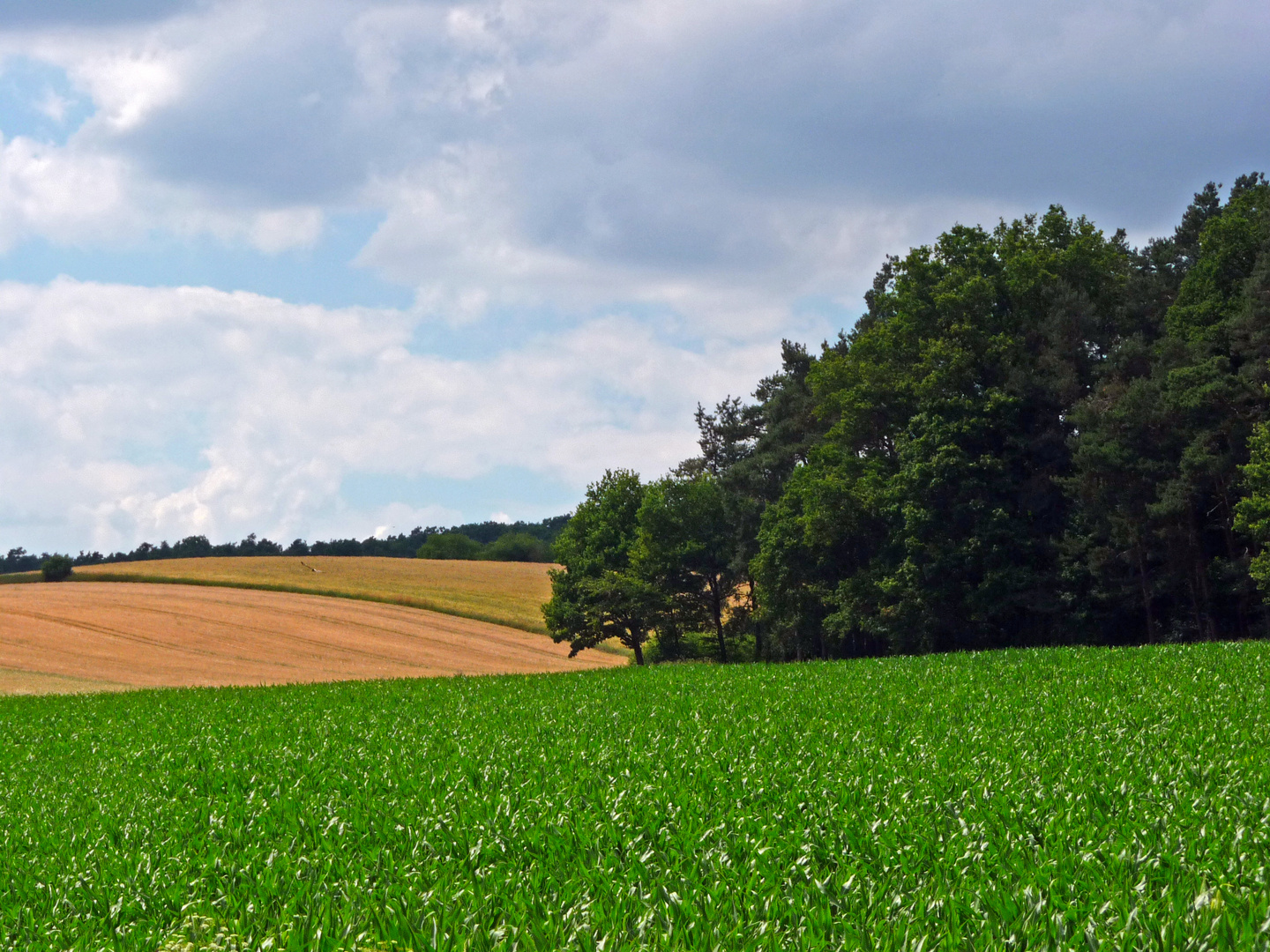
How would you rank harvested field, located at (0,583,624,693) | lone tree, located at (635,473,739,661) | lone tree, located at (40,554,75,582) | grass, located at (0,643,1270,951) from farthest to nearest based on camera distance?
lone tree, located at (40,554,75,582) < lone tree, located at (635,473,739,661) < harvested field, located at (0,583,624,693) < grass, located at (0,643,1270,951)

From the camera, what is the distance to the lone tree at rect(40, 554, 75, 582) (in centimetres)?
10525

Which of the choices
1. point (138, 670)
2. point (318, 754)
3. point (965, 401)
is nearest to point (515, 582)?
point (138, 670)

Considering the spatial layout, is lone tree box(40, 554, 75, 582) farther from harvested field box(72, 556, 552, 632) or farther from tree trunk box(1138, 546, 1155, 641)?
tree trunk box(1138, 546, 1155, 641)

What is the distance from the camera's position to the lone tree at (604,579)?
7175 centimetres

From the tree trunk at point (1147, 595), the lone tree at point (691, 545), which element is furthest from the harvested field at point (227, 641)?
the tree trunk at point (1147, 595)

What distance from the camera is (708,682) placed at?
94.4 feet

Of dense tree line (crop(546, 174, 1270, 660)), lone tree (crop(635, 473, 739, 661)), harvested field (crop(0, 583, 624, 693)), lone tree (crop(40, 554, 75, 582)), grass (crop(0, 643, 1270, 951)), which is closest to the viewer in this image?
grass (crop(0, 643, 1270, 951))

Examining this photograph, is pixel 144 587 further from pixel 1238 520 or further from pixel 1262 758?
pixel 1262 758

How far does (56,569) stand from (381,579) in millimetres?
31706

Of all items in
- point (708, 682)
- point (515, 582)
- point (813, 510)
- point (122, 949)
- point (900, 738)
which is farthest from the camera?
point (515, 582)

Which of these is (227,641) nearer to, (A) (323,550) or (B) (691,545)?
(B) (691,545)

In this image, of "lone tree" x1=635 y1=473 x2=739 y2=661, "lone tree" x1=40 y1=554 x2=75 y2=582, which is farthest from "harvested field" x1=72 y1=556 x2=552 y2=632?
"lone tree" x1=635 y1=473 x2=739 y2=661

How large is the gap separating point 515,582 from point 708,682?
9273 centimetres

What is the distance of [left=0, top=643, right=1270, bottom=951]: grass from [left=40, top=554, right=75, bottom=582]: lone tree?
9644cm
